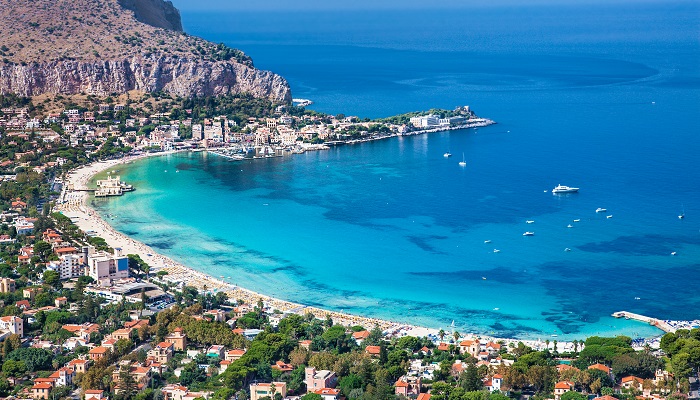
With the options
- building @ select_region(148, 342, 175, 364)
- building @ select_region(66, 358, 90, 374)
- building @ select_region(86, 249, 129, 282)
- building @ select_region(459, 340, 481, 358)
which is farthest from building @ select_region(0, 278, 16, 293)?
building @ select_region(459, 340, 481, 358)

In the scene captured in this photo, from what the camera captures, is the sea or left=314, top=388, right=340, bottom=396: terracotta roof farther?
the sea

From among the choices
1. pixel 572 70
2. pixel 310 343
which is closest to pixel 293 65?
pixel 572 70

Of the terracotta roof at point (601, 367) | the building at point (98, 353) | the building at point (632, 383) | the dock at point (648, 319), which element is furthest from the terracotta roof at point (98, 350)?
the dock at point (648, 319)

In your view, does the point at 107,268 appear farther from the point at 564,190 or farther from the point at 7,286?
the point at 564,190

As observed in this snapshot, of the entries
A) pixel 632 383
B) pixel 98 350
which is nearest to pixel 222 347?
pixel 98 350

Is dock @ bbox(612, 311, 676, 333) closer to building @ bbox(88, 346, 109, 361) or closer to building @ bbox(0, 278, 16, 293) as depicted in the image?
building @ bbox(88, 346, 109, 361)

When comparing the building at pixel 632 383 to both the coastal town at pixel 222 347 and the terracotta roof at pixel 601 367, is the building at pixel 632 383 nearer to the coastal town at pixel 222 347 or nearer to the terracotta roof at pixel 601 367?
the coastal town at pixel 222 347
